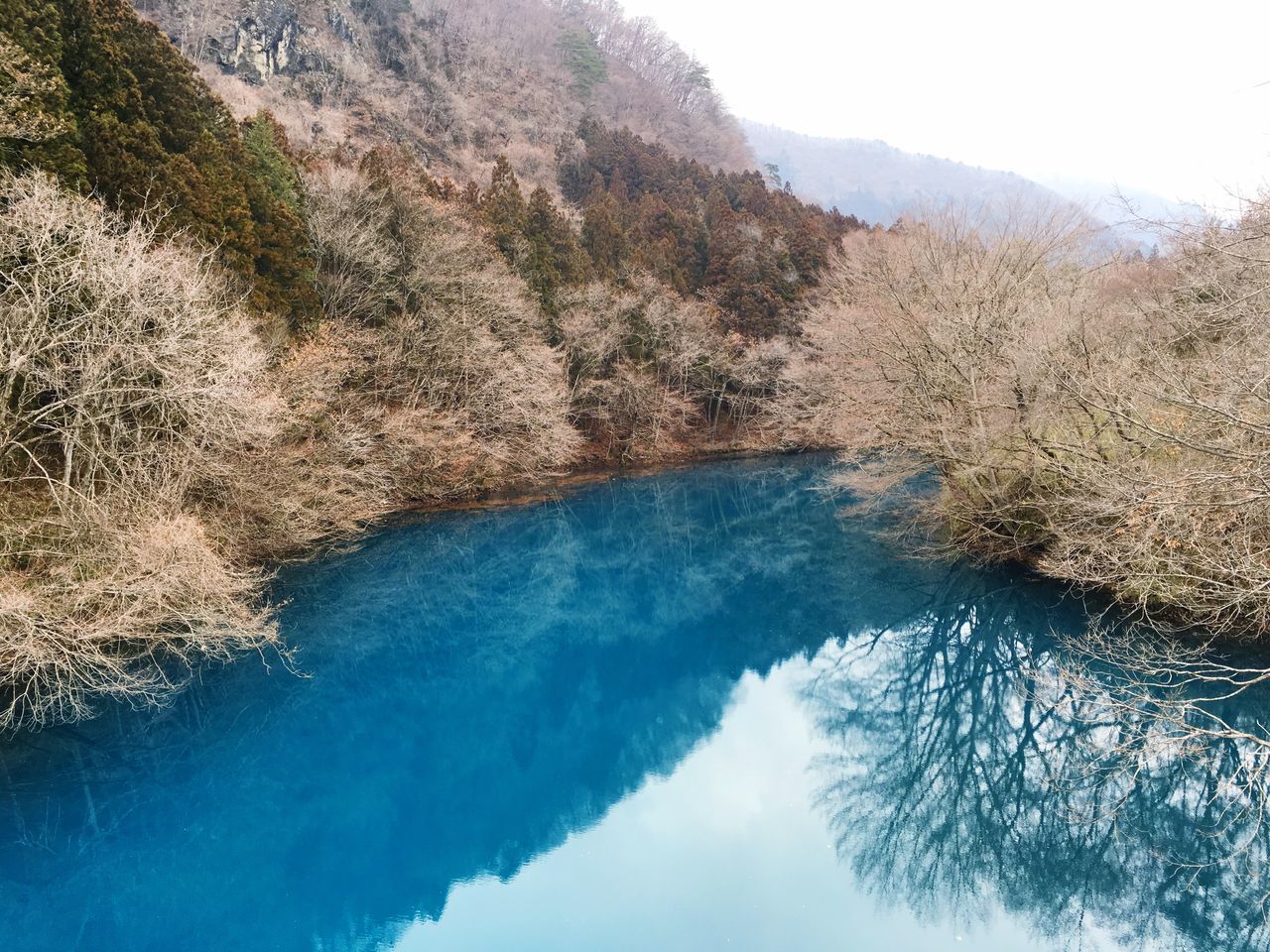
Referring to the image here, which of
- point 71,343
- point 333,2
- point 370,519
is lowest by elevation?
point 370,519

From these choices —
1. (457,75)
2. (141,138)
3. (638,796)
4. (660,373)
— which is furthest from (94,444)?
(457,75)

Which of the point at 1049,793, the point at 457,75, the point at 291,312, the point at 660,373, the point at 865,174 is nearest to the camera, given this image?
the point at 1049,793

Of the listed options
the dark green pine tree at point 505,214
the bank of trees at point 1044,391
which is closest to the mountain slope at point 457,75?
the dark green pine tree at point 505,214

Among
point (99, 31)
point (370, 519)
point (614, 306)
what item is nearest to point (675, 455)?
point (614, 306)

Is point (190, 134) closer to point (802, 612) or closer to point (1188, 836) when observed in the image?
point (802, 612)

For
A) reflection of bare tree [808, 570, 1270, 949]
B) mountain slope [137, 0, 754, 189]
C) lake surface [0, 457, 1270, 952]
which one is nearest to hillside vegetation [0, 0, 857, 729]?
mountain slope [137, 0, 754, 189]

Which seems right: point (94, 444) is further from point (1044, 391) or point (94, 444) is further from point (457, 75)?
point (457, 75)
